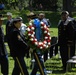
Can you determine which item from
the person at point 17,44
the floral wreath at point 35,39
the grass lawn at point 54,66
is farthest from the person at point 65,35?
the person at point 17,44

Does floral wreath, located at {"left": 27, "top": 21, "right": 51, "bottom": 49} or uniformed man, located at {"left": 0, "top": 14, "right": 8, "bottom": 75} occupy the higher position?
floral wreath, located at {"left": 27, "top": 21, "right": 51, "bottom": 49}

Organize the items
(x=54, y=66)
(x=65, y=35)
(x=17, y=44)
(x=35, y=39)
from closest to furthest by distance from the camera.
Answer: (x=17, y=44) < (x=35, y=39) < (x=65, y=35) < (x=54, y=66)

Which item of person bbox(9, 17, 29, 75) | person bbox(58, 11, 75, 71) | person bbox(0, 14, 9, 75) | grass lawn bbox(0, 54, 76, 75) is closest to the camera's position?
person bbox(9, 17, 29, 75)

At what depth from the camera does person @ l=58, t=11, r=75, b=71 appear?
12141 mm

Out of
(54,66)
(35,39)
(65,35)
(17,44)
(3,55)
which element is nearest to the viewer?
(17,44)

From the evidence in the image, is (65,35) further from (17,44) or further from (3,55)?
(17,44)

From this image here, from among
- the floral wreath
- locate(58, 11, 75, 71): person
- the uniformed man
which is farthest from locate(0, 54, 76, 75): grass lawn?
the floral wreath

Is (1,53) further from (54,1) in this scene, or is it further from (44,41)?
(54,1)

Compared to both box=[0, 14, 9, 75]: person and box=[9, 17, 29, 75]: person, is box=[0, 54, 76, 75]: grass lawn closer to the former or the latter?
box=[0, 14, 9, 75]: person

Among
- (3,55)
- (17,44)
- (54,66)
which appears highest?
(17,44)

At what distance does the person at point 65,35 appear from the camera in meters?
12.1

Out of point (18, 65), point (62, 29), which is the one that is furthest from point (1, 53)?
point (62, 29)

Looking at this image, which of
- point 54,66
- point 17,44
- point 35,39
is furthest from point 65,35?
point 17,44

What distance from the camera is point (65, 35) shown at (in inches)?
483
